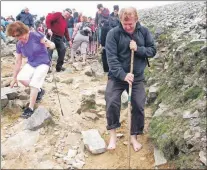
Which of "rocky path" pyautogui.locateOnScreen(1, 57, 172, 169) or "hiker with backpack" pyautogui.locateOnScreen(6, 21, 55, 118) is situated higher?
"hiker with backpack" pyautogui.locateOnScreen(6, 21, 55, 118)

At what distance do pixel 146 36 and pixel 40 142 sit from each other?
3.17 m

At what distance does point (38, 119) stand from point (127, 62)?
2.61 m

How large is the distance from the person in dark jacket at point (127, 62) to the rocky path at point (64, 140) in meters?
0.41

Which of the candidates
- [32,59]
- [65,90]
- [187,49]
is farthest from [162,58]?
[32,59]

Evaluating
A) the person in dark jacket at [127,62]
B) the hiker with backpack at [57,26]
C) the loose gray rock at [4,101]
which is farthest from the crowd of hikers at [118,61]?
the hiker with backpack at [57,26]

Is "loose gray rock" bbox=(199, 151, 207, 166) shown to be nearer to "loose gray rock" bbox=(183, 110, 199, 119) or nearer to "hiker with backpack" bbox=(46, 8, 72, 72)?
"loose gray rock" bbox=(183, 110, 199, 119)

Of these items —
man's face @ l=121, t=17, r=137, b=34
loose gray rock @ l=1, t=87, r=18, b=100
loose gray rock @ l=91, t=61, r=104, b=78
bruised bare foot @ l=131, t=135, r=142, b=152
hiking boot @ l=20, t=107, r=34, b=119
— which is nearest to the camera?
man's face @ l=121, t=17, r=137, b=34

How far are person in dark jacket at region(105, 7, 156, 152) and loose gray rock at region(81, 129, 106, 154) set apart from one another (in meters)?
0.19

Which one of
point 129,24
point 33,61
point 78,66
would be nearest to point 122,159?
point 129,24

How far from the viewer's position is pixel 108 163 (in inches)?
263

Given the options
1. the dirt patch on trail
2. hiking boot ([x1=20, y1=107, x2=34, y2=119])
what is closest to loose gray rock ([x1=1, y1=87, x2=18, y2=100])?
hiking boot ([x1=20, y1=107, x2=34, y2=119])

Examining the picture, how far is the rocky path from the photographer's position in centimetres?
671

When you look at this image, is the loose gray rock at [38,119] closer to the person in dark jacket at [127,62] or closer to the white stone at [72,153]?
the white stone at [72,153]

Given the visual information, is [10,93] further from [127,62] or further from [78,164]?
[127,62]
